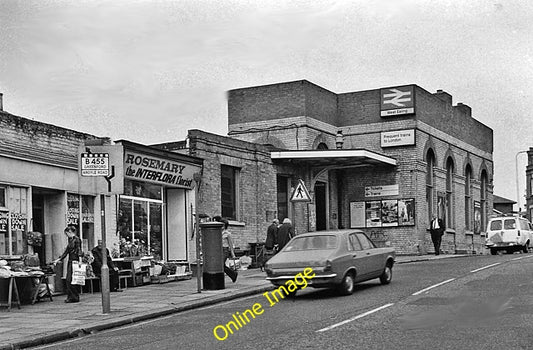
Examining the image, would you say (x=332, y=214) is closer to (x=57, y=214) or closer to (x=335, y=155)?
(x=335, y=155)

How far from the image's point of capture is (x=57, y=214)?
64.6 ft

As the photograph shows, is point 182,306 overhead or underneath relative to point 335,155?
underneath

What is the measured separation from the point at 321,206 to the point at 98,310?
20.2 m

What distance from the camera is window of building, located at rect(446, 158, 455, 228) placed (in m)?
40.7

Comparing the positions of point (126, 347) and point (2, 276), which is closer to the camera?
point (126, 347)

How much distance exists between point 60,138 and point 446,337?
1229cm

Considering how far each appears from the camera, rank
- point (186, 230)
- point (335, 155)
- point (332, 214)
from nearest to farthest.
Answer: point (186, 230) < point (335, 155) < point (332, 214)

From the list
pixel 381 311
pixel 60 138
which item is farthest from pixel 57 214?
pixel 381 311

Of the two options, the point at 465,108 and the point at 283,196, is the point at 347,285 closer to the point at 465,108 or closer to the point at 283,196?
the point at 283,196

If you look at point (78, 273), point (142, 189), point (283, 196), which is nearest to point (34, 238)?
point (78, 273)

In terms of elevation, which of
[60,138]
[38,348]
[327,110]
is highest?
[327,110]

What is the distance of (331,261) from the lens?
16.1 meters

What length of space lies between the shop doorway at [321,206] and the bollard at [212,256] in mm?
15970

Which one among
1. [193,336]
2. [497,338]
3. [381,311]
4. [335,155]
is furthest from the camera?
[335,155]
